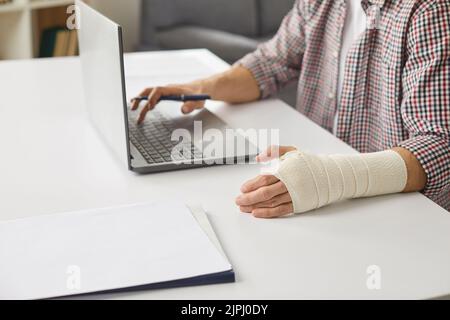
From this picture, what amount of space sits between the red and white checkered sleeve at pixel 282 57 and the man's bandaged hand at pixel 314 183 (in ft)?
1.73

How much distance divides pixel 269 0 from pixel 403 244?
261cm

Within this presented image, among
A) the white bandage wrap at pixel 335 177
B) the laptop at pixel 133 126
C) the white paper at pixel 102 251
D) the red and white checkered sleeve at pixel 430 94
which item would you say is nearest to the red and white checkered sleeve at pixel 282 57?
the laptop at pixel 133 126

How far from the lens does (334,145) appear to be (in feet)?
3.85

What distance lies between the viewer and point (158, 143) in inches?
45.1

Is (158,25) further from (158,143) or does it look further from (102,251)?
(102,251)

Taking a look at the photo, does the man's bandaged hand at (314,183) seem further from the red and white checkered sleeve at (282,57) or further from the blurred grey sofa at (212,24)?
the blurred grey sofa at (212,24)

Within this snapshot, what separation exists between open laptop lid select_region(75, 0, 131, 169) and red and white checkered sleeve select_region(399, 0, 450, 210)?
445 millimetres

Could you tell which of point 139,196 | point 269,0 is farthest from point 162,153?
point 269,0

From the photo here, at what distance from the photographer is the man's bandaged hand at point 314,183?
919 mm

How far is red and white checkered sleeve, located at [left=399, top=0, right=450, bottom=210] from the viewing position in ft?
3.41

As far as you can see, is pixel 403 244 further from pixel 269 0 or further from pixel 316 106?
pixel 269 0

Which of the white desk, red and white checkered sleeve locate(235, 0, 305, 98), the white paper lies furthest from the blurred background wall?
the white paper

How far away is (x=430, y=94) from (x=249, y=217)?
0.39 meters

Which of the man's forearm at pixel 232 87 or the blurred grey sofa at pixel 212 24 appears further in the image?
the blurred grey sofa at pixel 212 24
